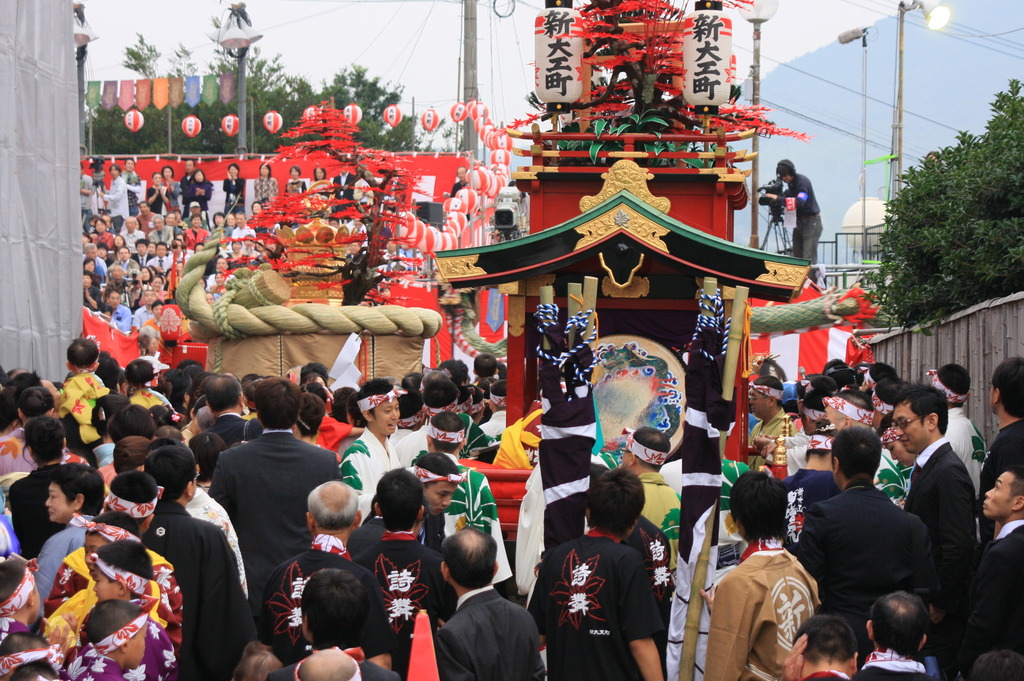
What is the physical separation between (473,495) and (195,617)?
1.58 metres

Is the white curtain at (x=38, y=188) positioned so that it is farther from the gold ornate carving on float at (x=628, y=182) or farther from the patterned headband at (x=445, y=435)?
the patterned headband at (x=445, y=435)

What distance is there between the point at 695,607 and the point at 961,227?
5.03 meters

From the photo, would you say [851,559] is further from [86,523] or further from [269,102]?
[269,102]

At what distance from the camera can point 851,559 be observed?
4.98m

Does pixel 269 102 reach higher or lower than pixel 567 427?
higher

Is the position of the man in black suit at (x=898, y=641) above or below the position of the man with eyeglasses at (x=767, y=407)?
below

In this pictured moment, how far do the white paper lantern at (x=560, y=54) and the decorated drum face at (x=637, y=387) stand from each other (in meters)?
2.08

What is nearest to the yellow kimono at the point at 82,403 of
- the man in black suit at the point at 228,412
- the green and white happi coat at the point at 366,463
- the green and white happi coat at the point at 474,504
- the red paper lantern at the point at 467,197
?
the man in black suit at the point at 228,412

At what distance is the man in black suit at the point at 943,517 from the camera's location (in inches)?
219

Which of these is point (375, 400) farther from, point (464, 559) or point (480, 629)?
point (480, 629)

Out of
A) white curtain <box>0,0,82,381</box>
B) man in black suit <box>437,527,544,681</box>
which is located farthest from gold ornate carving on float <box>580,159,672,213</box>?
white curtain <box>0,0,82,381</box>

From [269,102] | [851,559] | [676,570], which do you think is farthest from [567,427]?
[269,102]

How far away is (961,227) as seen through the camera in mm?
8992

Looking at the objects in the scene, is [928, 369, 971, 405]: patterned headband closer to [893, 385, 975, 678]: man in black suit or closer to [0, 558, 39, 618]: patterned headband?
[893, 385, 975, 678]: man in black suit
